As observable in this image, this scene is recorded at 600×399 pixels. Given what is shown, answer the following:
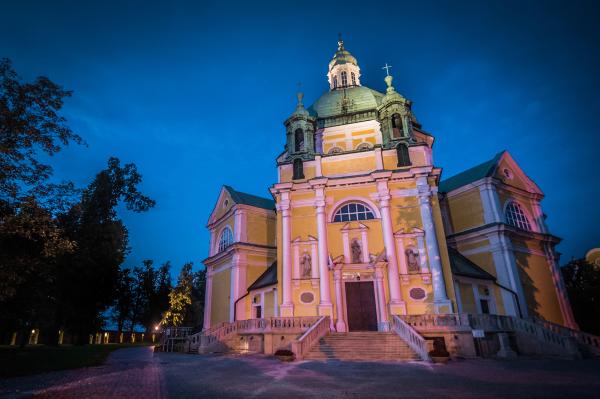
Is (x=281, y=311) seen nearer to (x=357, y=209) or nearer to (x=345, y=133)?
(x=357, y=209)

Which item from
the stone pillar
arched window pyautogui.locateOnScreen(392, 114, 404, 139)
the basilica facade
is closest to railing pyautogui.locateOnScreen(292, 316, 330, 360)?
the basilica facade

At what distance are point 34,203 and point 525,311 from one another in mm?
25867

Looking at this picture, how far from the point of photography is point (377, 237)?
2041 cm

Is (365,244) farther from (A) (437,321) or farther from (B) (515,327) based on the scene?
(B) (515,327)

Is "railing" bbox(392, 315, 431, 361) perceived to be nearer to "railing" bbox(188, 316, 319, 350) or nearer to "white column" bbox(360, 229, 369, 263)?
"railing" bbox(188, 316, 319, 350)

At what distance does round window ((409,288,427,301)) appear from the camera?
18559 mm

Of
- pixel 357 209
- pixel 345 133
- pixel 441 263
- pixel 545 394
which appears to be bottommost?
pixel 545 394

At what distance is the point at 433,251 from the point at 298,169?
10401 millimetres

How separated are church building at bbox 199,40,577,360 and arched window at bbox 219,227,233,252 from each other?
21cm

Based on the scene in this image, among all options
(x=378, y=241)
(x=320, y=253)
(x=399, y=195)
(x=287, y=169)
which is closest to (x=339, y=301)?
(x=320, y=253)

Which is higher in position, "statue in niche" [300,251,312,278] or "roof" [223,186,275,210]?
"roof" [223,186,275,210]

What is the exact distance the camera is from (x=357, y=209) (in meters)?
21.5

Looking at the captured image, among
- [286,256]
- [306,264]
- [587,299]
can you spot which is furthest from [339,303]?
[587,299]

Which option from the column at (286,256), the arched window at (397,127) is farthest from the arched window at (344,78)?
the column at (286,256)
